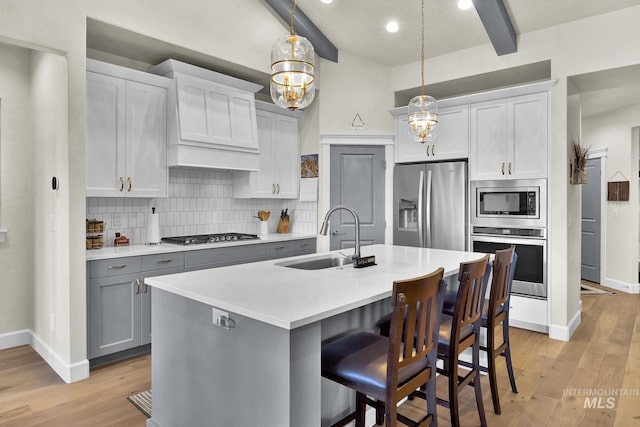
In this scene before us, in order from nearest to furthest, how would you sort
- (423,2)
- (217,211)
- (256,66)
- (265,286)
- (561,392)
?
1. (265,286)
2. (561,392)
3. (423,2)
4. (256,66)
5. (217,211)

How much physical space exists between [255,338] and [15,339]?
3304 mm

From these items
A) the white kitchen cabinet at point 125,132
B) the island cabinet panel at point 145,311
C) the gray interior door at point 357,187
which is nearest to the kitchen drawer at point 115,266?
the island cabinet panel at point 145,311

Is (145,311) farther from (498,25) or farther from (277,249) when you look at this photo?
(498,25)

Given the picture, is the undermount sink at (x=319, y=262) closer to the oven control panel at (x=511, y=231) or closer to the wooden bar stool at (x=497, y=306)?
the wooden bar stool at (x=497, y=306)

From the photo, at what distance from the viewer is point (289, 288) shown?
2012mm

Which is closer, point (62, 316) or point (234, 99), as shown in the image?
point (62, 316)

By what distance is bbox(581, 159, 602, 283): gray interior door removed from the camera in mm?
6574

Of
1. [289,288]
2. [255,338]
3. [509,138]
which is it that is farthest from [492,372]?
[509,138]

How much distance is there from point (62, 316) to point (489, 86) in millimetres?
4953

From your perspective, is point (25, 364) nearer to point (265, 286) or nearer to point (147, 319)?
point (147, 319)

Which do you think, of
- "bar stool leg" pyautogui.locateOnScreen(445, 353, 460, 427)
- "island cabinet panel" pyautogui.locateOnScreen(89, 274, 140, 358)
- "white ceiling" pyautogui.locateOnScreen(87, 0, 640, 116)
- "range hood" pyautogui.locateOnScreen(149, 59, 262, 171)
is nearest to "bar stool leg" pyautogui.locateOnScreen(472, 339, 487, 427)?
"bar stool leg" pyautogui.locateOnScreen(445, 353, 460, 427)

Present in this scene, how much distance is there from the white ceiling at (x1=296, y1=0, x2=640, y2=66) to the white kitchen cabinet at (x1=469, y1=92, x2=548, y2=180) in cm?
72

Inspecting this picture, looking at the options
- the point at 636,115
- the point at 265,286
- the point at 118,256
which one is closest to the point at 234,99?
the point at 118,256

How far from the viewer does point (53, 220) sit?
3.29 meters
